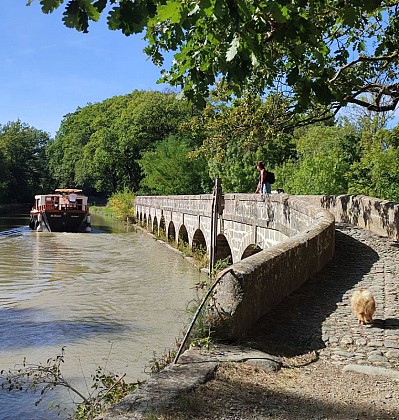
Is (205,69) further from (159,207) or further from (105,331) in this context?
(159,207)

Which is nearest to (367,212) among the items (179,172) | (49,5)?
(49,5)

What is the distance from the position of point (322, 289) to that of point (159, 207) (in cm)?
2449

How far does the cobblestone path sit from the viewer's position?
470 cm

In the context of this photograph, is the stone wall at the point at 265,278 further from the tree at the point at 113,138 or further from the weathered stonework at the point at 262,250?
the tree at the point at 113,138

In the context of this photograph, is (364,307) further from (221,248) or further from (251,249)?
(221,248)

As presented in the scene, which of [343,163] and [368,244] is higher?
[343,163]

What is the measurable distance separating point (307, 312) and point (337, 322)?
0.41m

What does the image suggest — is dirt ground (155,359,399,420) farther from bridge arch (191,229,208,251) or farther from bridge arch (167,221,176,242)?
bridge arch (167,221,176,242)

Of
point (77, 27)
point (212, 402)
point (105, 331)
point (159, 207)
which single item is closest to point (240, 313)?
point (212, 402)

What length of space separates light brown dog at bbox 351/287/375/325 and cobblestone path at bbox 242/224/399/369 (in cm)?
7

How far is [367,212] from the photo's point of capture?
1203cm

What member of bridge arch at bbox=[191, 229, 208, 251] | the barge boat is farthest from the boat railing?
bridge arch at bbox=[191, 229, 208, 251]

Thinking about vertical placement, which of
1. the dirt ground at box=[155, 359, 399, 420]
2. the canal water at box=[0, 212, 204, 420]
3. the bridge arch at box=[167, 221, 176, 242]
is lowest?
the canal water at box=[0, 212, 204, 420]

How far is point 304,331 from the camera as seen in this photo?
17.2 ft
